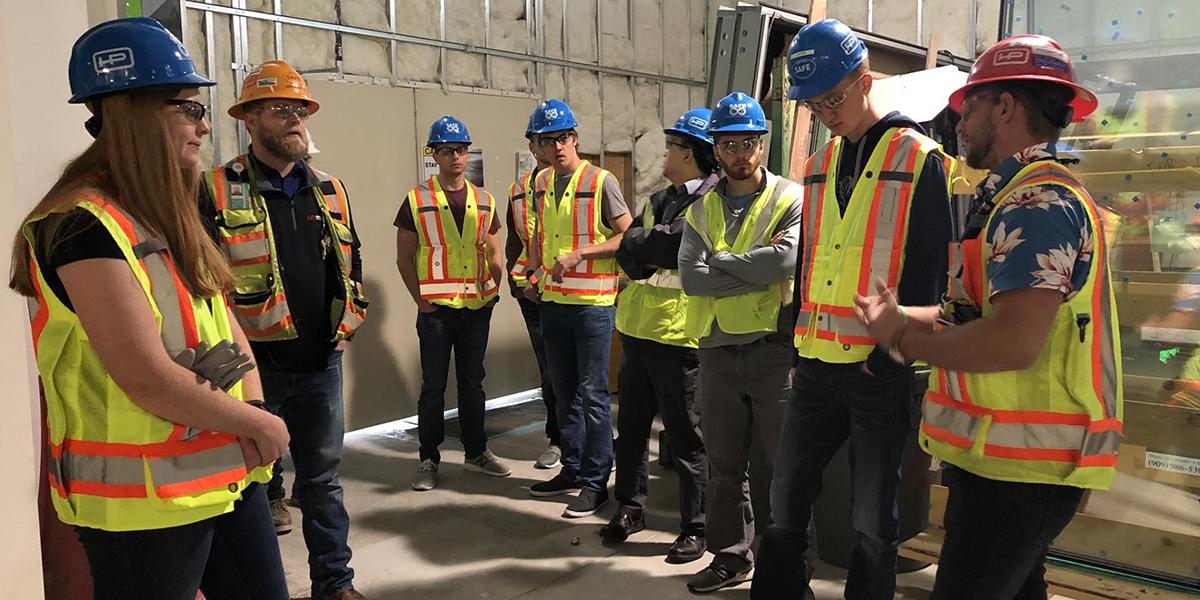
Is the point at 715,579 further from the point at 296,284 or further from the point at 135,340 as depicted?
the point at 135,340

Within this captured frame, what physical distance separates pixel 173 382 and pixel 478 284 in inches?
132

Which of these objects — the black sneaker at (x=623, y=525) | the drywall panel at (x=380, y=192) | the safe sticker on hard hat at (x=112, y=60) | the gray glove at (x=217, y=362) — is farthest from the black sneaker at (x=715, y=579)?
the drywall panel at (x=380, y=192)

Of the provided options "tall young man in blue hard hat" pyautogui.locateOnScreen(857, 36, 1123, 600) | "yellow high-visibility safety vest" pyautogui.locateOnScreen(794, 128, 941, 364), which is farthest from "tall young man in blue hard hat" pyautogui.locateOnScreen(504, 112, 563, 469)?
"tall young man in blue hard hat" pyautogui.locateOnScreen(857, 36, 1123, 600)

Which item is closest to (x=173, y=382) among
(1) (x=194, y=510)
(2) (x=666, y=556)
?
(1) (x=194, y=510)

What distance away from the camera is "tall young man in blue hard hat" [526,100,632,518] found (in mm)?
4270

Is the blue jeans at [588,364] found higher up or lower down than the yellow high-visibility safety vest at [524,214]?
lower down

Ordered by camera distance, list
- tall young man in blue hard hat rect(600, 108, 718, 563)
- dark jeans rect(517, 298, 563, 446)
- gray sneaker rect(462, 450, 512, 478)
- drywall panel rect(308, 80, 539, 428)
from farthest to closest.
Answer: drywall panel rect(308, 80, 539, 428), dark jeans rect(517, 298, 563, 446), gray sneaker rect(462, 450, 512, 478), tall young man in blue hard hat rect(600, 108, 718, 563)

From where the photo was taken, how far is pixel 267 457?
169 centimetres

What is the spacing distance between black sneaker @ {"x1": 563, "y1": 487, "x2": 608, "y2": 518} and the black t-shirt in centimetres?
303

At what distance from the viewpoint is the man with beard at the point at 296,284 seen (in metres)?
2.93

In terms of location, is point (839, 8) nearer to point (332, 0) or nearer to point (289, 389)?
point (332, 0)

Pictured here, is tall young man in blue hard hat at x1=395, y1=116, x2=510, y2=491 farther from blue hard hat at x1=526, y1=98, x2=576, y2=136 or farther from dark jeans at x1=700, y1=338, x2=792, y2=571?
dark jeans at x1=700, y1=338, x2=792, y2=571

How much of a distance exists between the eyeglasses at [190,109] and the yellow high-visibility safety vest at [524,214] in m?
2.91

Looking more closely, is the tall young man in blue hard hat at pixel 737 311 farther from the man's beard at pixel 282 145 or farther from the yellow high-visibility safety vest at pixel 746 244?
the man's beard at pixel 282 145
